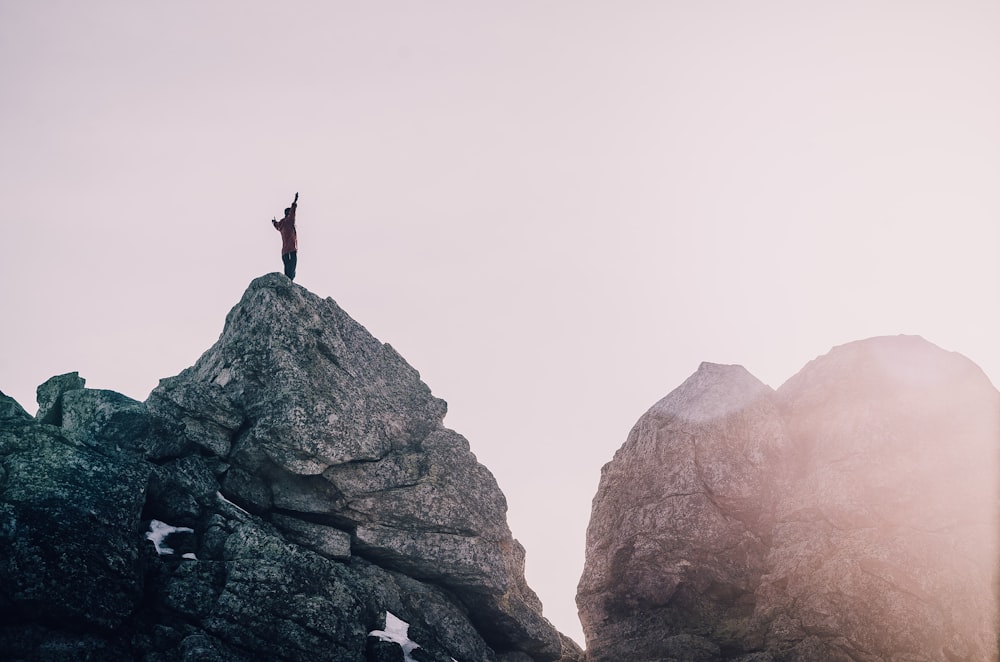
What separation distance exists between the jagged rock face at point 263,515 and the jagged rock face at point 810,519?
6806 mm

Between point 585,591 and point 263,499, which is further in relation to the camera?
point 585,591

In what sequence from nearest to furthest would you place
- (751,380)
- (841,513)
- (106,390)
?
(106,390) < (841,513) < (751,380)

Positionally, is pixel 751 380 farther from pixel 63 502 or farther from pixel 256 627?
pixel 63 502

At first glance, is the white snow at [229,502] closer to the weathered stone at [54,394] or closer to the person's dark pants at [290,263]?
the weathered stone at [54,394]

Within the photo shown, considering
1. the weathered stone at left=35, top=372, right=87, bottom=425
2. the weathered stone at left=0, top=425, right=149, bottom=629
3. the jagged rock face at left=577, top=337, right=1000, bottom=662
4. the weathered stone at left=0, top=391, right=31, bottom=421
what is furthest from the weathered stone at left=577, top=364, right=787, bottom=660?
the weathered stone at left=0, top=391, right=31, bottom=421

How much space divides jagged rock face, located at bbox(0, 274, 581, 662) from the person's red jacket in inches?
162

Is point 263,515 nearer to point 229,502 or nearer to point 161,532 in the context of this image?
point 229,502

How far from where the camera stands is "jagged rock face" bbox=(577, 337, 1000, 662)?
30.5m

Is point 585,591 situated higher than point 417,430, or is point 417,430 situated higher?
point 417,430

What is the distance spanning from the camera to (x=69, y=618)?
2270 cm

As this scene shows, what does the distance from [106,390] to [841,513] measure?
35.1 meters

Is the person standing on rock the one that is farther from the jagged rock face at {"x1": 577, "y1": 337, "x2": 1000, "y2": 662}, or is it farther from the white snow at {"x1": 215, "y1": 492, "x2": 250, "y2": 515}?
the jagged rock face at {"x1": 577, "y1": 337, "x2": 1000, "y2": 662}

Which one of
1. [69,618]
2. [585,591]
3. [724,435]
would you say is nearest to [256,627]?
[69,618]

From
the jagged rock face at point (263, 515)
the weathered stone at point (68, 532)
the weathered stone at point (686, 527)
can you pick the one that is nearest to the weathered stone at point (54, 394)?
the jagged rock face at point (263, 515)
